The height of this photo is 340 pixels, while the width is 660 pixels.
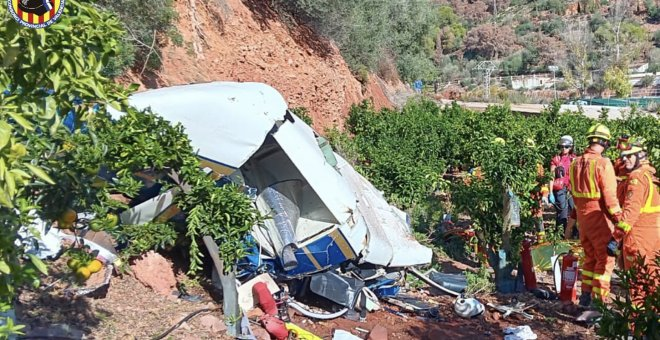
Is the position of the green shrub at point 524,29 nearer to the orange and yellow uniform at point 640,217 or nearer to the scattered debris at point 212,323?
the orange and yellow uniform at point 640,217

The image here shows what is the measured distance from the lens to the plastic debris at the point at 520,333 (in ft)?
19.9

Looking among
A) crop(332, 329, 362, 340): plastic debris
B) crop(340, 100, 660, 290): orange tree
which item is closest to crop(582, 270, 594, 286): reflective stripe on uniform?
crop(340, 100, 660, 290): orange tree

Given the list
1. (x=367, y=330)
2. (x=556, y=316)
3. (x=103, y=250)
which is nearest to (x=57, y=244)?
(x=103, y=250)

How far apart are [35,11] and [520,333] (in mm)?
5056

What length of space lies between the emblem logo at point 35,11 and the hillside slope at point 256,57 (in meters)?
11.0

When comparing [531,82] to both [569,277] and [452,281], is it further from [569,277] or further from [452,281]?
[569,277]

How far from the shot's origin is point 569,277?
6.98 metres

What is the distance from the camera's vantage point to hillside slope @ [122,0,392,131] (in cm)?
1527

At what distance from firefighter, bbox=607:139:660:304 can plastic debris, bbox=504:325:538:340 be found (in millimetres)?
974

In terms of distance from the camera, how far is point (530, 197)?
815cm

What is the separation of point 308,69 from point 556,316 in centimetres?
1353

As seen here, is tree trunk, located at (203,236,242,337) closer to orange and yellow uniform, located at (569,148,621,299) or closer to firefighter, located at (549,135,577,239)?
orange and yellow uniform, located at (569,148,621,299)

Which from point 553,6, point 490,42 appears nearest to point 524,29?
point 490,42

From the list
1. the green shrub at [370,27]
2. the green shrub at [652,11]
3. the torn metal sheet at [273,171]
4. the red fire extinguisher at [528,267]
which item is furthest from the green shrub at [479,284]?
the green shrub at [652,11]
